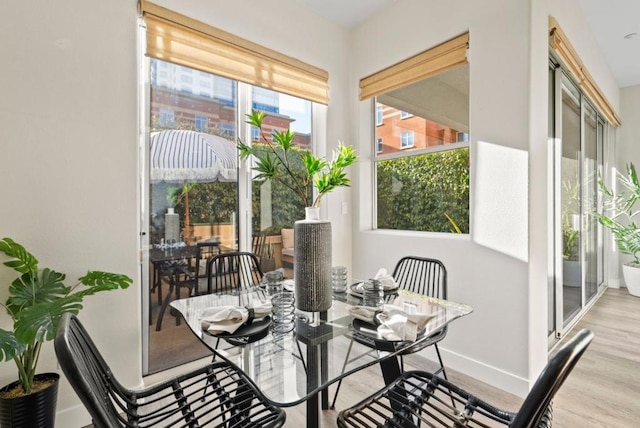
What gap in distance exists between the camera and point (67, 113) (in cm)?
178

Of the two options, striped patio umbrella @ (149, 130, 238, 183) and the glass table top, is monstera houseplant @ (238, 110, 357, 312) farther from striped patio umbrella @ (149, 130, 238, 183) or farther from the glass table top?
striped patio umbrella @ (149, 130, 238, 183)

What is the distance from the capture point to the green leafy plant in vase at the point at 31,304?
1.30 m

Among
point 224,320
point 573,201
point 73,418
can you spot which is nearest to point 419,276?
point 224,320

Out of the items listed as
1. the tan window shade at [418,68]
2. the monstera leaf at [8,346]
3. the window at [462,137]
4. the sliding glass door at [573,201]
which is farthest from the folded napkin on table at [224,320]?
the sliding glass door at [573,201]

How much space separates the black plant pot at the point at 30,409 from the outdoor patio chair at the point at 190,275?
28.0 inches

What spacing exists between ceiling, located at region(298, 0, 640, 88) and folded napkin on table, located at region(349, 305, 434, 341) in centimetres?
268

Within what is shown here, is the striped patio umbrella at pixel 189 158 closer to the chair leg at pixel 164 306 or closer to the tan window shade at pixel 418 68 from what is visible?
the chair leg at pixel 164 306

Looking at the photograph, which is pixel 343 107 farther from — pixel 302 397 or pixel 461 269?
pixel 302 397

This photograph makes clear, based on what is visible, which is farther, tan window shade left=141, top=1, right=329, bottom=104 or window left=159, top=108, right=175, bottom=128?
window left=159, top=108, right=175, bottom=128

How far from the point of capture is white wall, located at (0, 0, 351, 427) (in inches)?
64.9

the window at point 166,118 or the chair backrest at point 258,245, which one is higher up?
the window at point 166,118

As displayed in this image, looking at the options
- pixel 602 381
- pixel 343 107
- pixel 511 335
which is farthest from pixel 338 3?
pixel 602 381

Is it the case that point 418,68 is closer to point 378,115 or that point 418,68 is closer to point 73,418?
point 378,115

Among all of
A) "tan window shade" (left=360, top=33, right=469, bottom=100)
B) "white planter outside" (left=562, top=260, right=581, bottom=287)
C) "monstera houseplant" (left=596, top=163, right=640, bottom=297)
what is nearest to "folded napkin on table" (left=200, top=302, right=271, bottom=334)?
"tan window shade" (left=360, top=33, right=469, bottom=100)
